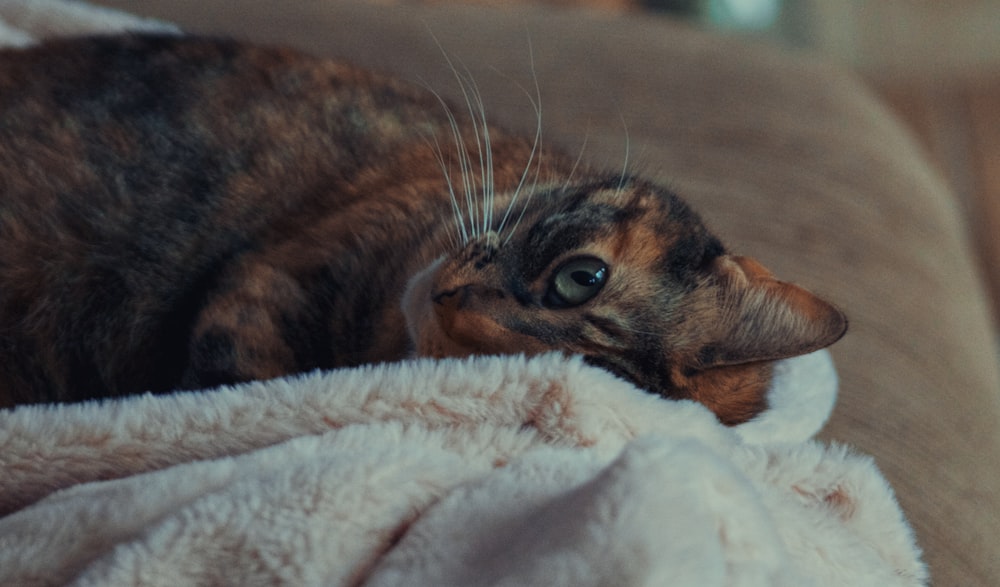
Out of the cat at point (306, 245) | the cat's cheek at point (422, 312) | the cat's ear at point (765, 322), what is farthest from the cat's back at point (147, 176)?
the cat's ear at point (765, 322)

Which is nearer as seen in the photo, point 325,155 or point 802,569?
point 802,569

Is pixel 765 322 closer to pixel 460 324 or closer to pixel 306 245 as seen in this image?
pixel 460 324

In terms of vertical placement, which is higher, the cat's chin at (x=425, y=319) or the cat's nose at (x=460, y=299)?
the cat's nose at (x=460, y=299)

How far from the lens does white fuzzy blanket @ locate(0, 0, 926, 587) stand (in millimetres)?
425

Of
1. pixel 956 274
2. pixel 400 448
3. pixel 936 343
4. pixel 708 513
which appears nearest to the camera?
pixel 708 513

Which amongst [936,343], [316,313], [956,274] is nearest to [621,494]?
[316,313]

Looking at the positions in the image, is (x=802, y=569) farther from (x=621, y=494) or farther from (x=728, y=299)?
(x=728, y=299)

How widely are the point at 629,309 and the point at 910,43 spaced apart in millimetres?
2912

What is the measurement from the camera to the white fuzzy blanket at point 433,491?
425 mm

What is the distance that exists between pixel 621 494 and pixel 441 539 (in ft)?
0.32

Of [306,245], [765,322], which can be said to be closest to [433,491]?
[765,322]

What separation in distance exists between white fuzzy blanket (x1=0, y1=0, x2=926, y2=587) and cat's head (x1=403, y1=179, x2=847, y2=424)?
0.11 m

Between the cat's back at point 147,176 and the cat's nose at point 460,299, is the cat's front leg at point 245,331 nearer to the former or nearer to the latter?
the cat's back at point 147,176

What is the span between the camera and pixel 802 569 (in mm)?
510
